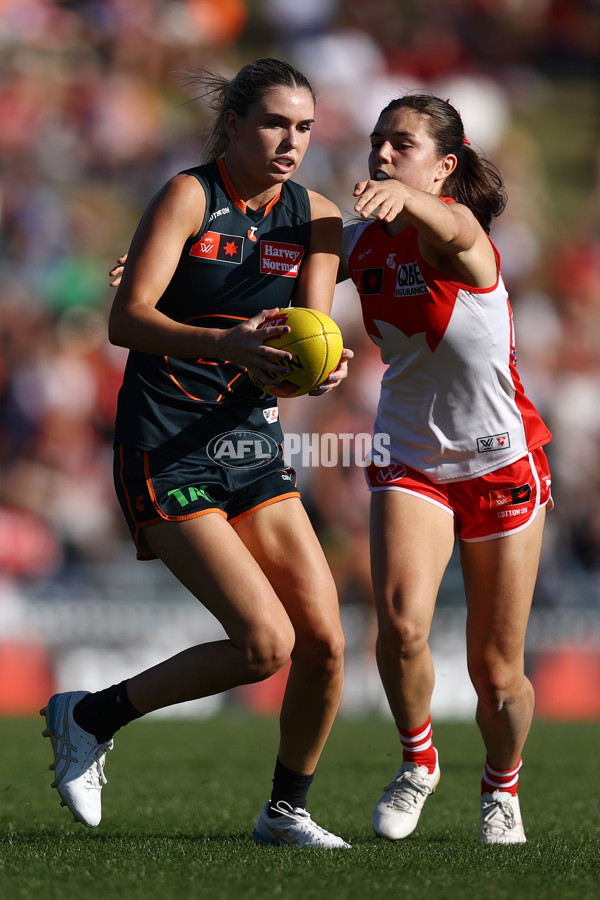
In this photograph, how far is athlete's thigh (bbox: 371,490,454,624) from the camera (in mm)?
4473

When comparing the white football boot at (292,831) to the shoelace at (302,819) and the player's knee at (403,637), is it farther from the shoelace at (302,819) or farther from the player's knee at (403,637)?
the player's knee at (403,637)

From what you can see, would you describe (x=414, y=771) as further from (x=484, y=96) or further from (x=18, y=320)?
(x=484, y=96)

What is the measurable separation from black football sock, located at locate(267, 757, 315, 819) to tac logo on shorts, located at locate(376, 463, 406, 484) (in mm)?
1105

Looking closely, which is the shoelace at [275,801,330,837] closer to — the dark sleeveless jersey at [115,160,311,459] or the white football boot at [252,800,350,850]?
the white football boot at [252,800,350,850]

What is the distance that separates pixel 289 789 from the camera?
4387 millimetres

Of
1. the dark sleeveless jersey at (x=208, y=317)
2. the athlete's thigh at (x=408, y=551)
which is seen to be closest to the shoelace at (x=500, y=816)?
the athlete's thigh at (x=408, y=551)

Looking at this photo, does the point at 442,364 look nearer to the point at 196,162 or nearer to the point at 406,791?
the point at 406,791

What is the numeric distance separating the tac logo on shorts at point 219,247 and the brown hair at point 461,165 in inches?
35.1

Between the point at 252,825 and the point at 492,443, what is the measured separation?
1.78m

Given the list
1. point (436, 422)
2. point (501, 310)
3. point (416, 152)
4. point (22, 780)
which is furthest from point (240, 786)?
point (416, 152)

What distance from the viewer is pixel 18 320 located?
37.9 ft

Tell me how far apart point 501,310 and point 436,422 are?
1.58 feet

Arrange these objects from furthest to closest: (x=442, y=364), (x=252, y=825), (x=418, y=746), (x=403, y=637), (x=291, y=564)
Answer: (x=252, y=825) → (x=418, y=746) → (x=442, y=364) → (x=403, y=637) → (x=291, y=564)

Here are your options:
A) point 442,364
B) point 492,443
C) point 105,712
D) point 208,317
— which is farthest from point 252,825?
point 208,317
